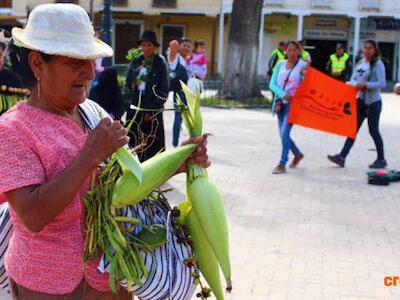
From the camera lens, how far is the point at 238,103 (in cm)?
2278

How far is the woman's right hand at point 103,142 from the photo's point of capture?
2281mm

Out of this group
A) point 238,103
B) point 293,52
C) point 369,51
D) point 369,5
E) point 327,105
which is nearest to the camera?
point 293,52

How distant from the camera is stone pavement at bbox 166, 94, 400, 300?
17.9 feet

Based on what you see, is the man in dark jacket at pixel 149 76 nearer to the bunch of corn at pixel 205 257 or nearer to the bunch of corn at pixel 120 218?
the bunch of corn at pixel 205 257

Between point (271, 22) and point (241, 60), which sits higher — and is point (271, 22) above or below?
above

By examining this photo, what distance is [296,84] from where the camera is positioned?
1026 centimetres

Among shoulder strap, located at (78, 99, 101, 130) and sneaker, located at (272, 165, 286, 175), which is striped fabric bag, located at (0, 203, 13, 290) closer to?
shoulder strap, located at (78, 99, 101, 130)

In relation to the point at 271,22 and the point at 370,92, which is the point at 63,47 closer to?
the point at 370,92

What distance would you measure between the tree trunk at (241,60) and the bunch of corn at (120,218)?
2127cm

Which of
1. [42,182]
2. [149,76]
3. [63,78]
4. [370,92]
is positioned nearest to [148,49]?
[149,76]

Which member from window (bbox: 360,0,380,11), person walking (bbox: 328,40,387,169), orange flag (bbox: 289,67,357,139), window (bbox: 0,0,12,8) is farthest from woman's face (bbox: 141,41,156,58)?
window (bbox: 0,0,12,8)

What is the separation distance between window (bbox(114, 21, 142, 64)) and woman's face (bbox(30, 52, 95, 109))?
3987 cm

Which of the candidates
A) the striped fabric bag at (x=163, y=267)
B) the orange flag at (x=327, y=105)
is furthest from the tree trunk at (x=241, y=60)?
the striped fabric bag at (x=163, y=267)

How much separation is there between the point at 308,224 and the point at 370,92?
4030 millimetres
